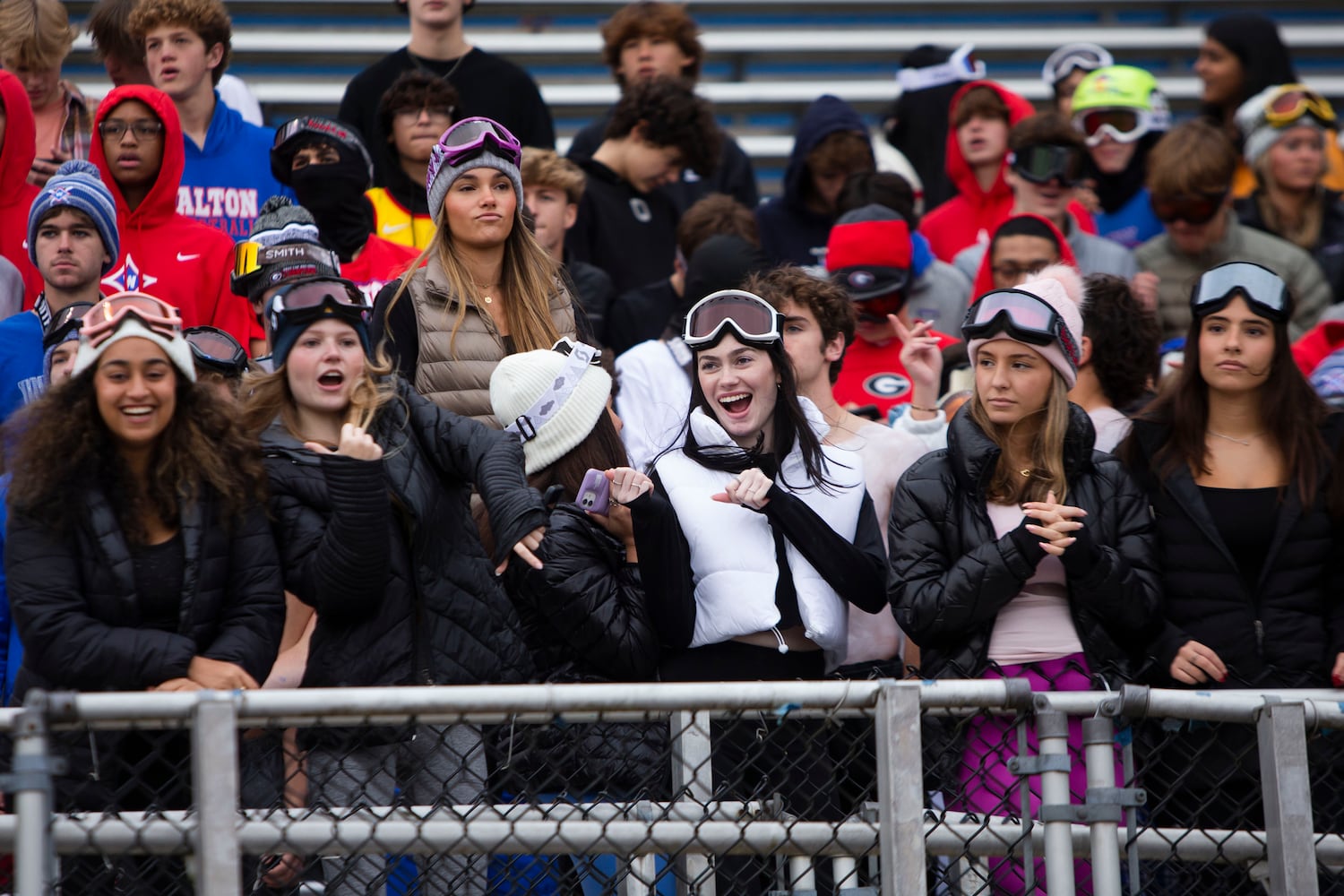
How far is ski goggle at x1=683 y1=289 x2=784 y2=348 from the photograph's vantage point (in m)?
4.52

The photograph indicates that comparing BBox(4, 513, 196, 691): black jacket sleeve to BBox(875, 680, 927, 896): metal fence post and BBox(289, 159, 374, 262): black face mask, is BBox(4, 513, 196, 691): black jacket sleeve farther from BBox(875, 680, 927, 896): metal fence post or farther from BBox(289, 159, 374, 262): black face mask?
BBox(289, 159, 374, 262): black face mask

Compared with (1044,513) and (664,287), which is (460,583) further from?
(664,287)

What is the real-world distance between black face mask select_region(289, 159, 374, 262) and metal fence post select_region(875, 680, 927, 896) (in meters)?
3.30

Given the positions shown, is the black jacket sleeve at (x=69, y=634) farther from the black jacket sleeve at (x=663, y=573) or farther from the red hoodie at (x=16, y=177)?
the red hoodie at (x=16, y=177)

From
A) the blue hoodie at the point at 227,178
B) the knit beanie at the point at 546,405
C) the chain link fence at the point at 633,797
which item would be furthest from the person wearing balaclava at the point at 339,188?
the chain link fence at the point at 633,797

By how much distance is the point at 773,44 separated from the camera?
428 inches

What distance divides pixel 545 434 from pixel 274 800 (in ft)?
4.89

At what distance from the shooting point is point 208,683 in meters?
3.65

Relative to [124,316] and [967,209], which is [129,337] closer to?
[124,316]

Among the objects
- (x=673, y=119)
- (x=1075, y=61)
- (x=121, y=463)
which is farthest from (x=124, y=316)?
(x=1075, y=61)

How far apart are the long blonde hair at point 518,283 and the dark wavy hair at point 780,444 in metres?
0.54

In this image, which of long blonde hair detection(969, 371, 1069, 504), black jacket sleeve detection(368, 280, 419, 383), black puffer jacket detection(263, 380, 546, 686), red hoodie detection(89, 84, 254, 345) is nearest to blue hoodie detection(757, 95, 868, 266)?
red hoodie detection(89, 84, 254, 345)

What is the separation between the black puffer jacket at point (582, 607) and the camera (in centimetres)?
412

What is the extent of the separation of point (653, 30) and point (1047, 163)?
6.54 feet
